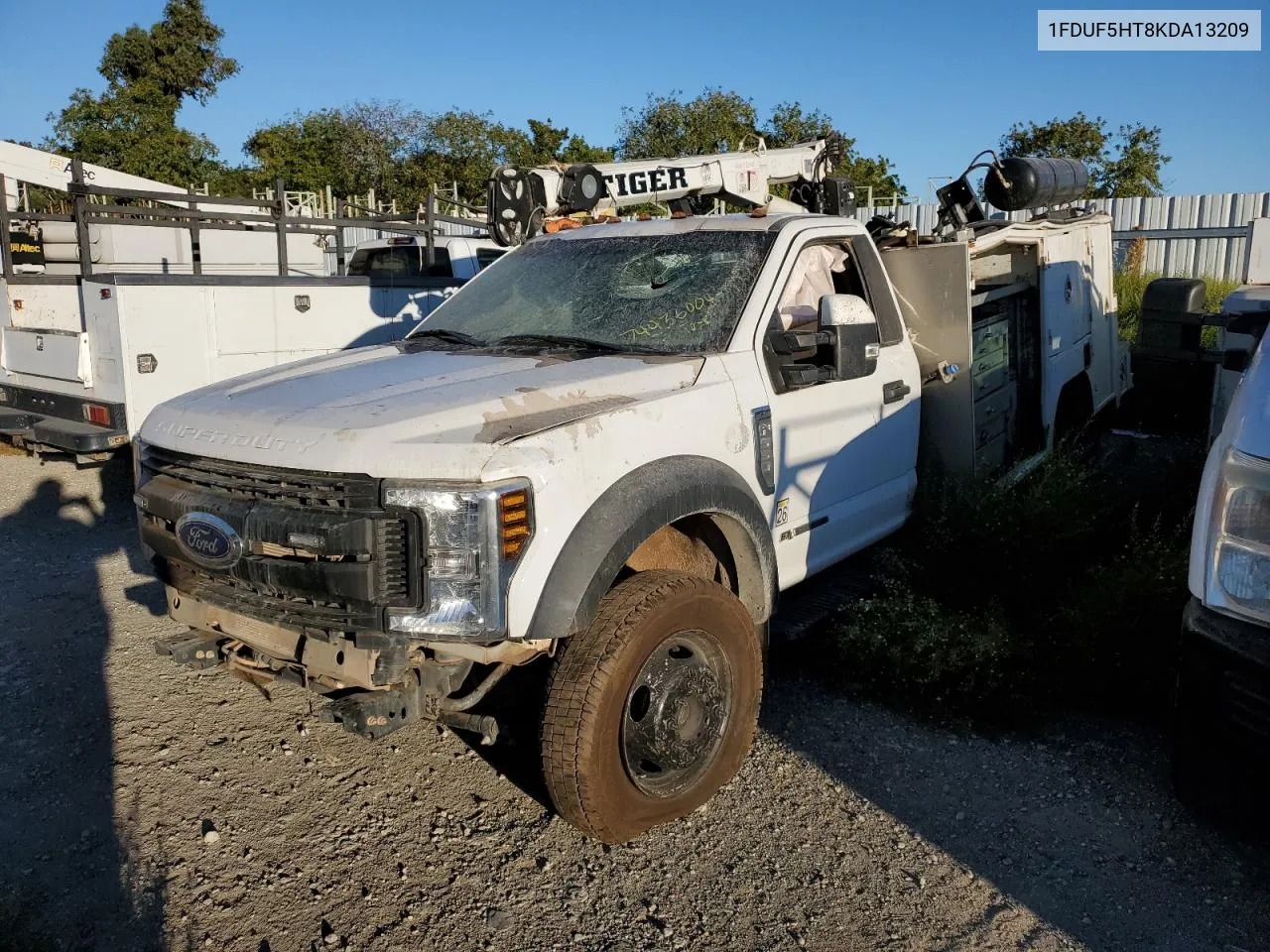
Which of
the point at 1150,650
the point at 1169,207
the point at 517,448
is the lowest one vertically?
the point at 1150,650

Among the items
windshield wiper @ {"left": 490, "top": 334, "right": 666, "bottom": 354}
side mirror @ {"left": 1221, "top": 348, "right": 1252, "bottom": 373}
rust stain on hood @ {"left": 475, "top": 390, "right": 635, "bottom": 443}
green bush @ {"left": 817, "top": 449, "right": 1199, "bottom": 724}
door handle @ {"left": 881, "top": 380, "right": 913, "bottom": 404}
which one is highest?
windshield wiper @ {"left": 490, "top": 334, "right": 666, "bottom": 354}

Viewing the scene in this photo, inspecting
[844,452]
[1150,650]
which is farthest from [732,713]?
[1150,650]

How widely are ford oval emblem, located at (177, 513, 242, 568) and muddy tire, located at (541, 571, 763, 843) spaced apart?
1054 millimetres

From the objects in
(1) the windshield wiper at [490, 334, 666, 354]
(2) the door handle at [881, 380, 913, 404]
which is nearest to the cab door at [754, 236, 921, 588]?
(2) the door handle at [881, 380, 913, 404]

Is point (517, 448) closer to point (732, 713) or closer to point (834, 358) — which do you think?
point (732, 713)

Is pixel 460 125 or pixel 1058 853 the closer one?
pixel 1058 853

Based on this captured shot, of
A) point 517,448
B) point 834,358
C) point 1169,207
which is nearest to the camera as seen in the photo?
point 517,448

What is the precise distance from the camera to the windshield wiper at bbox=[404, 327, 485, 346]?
14.6 ft

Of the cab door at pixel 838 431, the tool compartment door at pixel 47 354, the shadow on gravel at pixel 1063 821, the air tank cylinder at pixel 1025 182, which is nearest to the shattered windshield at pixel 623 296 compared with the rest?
the cab door at pixel 838 431

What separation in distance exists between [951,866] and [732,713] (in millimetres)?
865

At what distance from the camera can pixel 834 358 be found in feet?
13.5

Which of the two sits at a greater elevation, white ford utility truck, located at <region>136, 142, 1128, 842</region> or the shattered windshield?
the shattered windshield

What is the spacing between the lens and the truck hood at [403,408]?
2.97m

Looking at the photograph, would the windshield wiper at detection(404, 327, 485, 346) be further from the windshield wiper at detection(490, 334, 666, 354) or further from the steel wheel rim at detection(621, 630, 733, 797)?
the steel wheel rim at detection(621, 630, 733, 797)
